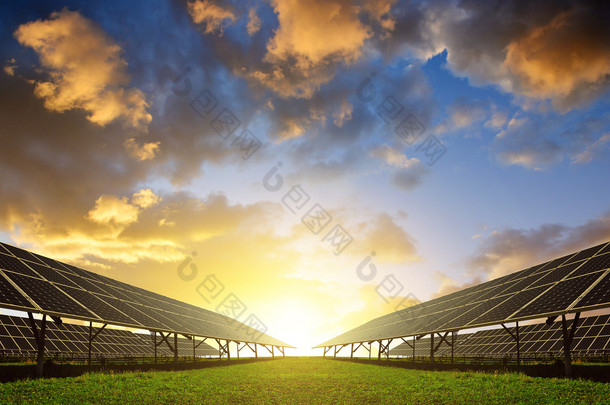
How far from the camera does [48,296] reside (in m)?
20.6

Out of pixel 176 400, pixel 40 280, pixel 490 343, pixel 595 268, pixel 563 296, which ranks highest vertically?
pixel 40 280

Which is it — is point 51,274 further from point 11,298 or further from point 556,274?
point 556,274

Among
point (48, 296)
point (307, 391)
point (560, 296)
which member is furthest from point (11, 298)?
point (560, 296)

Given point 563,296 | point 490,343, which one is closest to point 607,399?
point 563,296

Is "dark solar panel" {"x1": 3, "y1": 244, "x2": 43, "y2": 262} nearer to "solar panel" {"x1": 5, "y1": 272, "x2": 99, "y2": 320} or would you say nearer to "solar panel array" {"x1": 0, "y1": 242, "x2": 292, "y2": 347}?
"solar panel array" {"x1": 0, "y1": 242, "x2": 292, "y2": 347}

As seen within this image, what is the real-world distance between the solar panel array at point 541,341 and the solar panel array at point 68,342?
146 ft

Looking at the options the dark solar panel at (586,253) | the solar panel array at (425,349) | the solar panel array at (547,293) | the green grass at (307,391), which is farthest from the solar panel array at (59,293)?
the solar panel array at (425,349)

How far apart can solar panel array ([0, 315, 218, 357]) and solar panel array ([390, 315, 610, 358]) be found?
44427 millimetres

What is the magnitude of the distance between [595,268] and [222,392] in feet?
71.6

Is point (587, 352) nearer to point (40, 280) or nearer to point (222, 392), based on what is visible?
point (222, 392)

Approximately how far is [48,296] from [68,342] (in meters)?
27.5

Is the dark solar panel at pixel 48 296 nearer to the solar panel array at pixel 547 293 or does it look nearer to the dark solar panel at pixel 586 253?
the solar panel array at pixel 547 293

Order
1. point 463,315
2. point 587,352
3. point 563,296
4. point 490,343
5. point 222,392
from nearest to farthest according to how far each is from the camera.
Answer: point 222,392, point 563,296, point 463,315, point 587,352, point 490,343

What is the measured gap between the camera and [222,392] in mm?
18750
